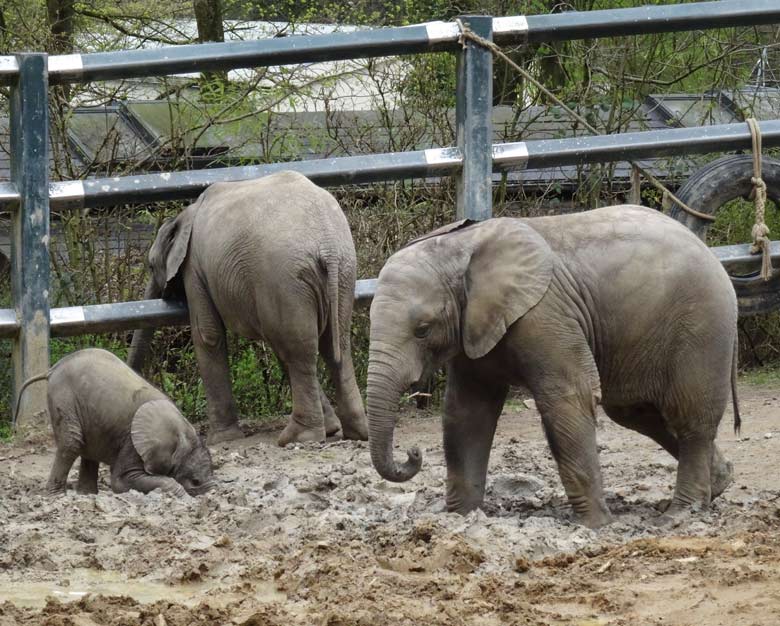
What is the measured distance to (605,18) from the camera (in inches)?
359

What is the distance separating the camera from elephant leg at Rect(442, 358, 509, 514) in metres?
6.40

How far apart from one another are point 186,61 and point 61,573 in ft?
12.1

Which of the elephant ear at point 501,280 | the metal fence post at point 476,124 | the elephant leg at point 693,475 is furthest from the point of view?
the metal fence post at point 476,124

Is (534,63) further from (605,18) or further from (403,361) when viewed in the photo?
(403,361)

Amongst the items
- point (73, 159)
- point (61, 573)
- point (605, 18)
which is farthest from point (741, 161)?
point (61, 573)

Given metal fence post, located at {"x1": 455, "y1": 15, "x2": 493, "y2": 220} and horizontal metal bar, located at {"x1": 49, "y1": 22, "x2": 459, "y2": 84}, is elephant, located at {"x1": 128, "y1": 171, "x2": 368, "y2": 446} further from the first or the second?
metal fence post, located at {"x1": 455, "y1": 15, "x2": 493, "y2": 220}

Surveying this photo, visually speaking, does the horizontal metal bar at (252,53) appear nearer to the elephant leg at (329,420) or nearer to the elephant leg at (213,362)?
the elephant leg at (213,362)

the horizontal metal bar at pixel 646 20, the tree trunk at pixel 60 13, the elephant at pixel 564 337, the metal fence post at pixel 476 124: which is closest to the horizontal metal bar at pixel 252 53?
the metal fence post at pixel 476 124

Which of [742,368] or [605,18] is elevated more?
[605,18]

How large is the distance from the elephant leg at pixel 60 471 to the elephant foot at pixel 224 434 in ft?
4.84

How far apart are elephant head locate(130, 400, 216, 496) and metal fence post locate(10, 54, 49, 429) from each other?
141cm

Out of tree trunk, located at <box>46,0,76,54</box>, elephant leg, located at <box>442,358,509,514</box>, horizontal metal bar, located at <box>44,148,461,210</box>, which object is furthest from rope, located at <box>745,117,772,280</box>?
tree trunk, located at <box>46,0,76,54</box>

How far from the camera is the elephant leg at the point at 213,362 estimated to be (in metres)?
8.57

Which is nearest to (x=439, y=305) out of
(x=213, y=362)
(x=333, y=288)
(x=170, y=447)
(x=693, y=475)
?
(x=693, y=475)
